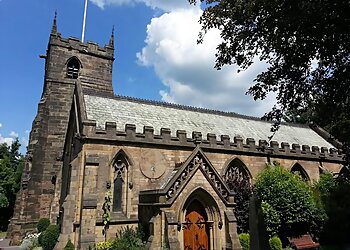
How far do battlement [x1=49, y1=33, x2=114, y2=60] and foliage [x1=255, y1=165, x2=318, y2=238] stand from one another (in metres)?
21.8

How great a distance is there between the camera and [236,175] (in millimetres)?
21750

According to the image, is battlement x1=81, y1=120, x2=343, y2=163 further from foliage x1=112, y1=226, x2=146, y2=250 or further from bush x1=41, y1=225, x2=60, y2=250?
bush x1=41, y1=225, x2=60, y2=250

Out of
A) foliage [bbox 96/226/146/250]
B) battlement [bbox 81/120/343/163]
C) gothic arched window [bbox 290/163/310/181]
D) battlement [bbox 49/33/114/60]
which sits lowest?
foliage [bbox 96/226/146/250]

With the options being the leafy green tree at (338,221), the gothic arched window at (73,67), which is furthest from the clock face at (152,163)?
the gothic arched window at (73,67)

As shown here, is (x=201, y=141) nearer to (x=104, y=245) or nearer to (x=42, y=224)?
(x=104, y=245)

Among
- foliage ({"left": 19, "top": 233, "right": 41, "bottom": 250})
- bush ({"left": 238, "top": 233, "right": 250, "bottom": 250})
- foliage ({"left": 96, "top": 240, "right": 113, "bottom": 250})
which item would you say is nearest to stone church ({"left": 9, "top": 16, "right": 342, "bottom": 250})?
foliage ({"left": 96, "top": 240, "right": 113, "bottom": 250})

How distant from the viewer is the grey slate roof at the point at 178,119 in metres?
20.4

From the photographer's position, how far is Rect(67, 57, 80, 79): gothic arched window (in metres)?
30.1

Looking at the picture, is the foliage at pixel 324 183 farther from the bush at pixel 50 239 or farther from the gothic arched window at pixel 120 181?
the bush at pixel 50 239

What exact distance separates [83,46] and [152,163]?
722 inches

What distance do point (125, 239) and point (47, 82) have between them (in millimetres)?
19159

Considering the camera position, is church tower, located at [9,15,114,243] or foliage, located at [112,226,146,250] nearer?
foliage, located at [112,226,146,250]

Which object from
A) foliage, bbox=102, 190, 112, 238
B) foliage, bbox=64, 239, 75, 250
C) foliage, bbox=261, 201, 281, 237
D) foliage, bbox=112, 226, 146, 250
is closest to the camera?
foliage, bbox=112, 226, 146, 250

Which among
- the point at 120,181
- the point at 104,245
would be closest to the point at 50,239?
the point at 104,245
